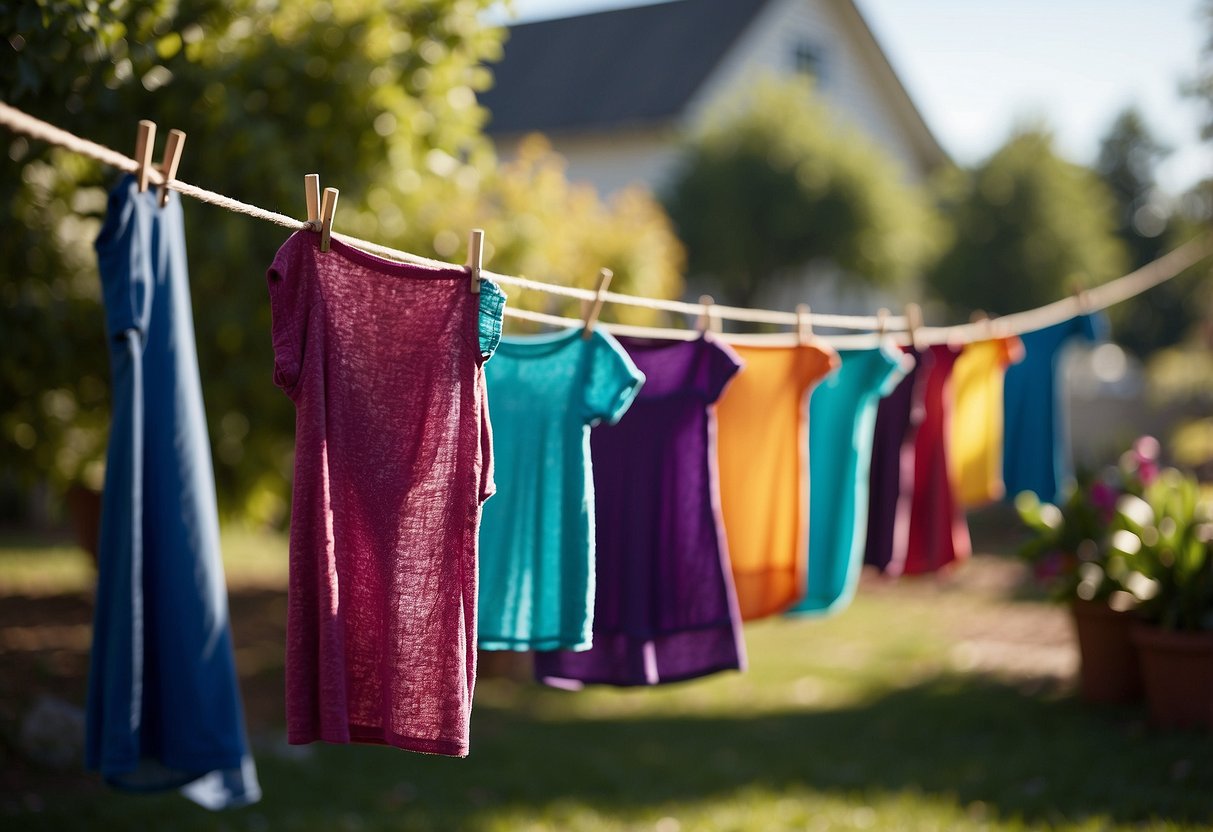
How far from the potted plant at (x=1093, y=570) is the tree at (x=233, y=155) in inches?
116

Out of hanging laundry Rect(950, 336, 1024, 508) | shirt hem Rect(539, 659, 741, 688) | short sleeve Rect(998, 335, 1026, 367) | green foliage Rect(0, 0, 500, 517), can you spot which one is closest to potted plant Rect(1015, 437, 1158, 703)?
hanging laundry Rect(950, 336, 1024, 508)

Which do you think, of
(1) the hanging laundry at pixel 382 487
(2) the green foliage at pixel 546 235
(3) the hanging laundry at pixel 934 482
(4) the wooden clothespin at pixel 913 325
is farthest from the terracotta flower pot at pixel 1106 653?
(1) the hanging laundry at pixel 382 487

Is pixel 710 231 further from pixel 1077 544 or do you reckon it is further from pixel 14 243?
pixel 14 243

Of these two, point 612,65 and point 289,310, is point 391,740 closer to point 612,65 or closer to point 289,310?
point 289,310

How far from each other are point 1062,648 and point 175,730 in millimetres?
6280

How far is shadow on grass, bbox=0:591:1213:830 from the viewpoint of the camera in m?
4.55

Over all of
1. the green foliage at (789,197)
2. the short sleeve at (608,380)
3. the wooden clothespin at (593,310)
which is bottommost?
the short sleeve at (608,380)

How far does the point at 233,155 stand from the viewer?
4.46 metres

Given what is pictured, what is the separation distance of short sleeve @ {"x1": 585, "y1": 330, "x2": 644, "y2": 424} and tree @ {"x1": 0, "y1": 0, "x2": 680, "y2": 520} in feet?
5.32

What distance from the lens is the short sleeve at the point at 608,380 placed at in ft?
9.09

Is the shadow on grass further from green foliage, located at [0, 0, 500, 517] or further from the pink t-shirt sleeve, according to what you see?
the pink t-shirt sleeve

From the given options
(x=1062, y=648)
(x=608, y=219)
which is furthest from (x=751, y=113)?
(x=1062, y=648)

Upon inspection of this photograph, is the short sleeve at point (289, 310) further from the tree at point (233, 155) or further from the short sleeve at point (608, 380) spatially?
the tree at point (233, 155)

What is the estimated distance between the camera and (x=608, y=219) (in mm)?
8320
